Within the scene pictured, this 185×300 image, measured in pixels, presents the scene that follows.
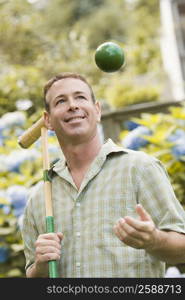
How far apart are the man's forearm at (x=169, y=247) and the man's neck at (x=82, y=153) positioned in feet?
1.41

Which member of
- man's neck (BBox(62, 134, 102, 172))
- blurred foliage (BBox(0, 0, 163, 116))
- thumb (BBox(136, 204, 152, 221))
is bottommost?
thumb (BBox(136, 204, 152, 221))

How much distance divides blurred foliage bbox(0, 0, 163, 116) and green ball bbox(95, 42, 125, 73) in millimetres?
4002

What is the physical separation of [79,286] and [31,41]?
10.5m

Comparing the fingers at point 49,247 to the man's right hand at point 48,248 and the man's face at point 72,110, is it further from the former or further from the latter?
the man's face at point 72,110

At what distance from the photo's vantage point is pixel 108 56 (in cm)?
255

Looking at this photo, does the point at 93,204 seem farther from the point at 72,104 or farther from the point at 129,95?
the point at 129,95

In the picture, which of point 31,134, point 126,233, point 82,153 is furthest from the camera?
point 31,134

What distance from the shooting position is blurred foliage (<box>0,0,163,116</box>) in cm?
848

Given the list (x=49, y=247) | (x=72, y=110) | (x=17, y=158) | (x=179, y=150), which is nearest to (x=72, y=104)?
(x=72, y=110)

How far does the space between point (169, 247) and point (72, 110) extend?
0.62 metres

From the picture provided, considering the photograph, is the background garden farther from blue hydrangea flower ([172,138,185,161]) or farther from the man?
the man

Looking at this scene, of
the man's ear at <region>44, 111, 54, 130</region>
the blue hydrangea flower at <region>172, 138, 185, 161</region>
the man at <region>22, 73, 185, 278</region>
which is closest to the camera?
the man at <region>22, 73, 185, 278</region>

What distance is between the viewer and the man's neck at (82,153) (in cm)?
234

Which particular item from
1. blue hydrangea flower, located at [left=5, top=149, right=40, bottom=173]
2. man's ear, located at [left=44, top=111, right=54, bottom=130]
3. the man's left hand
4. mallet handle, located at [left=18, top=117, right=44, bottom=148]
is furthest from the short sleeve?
blue hydrangea flower, located at [left=5, top=149, right=40, bottom=173]
